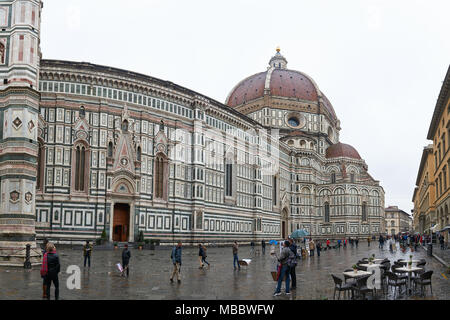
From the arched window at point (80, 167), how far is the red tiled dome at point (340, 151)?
66.8 metres

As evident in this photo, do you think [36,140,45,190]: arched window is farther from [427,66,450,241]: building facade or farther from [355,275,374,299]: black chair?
[355,275,374,299]: black chair

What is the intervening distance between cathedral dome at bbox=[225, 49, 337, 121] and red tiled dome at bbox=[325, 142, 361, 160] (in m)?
7.85

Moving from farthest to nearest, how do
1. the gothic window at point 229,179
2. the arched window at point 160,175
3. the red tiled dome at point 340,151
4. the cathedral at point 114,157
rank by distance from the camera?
the red tiled dome at point 340,151 → the gothic window at point 229,179 → the arched window at point 160,175 → the cathedral at point 114,157

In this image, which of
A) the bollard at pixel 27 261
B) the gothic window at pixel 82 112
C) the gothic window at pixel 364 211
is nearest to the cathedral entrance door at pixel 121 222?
the gothic window at pixel 82 112

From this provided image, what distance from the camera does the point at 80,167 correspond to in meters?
44.6

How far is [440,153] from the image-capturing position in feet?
158

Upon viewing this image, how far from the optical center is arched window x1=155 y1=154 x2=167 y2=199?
163 ft

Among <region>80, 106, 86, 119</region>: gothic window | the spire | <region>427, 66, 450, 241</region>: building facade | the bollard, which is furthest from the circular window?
the bollard

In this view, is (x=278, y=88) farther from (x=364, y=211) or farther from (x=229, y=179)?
(x=229, y=179)

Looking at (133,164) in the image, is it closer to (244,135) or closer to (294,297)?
(244,135)

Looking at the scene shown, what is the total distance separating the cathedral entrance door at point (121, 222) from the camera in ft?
150

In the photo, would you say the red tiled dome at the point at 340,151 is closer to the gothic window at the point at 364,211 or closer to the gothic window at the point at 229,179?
the gothic window at the point at 364,211
